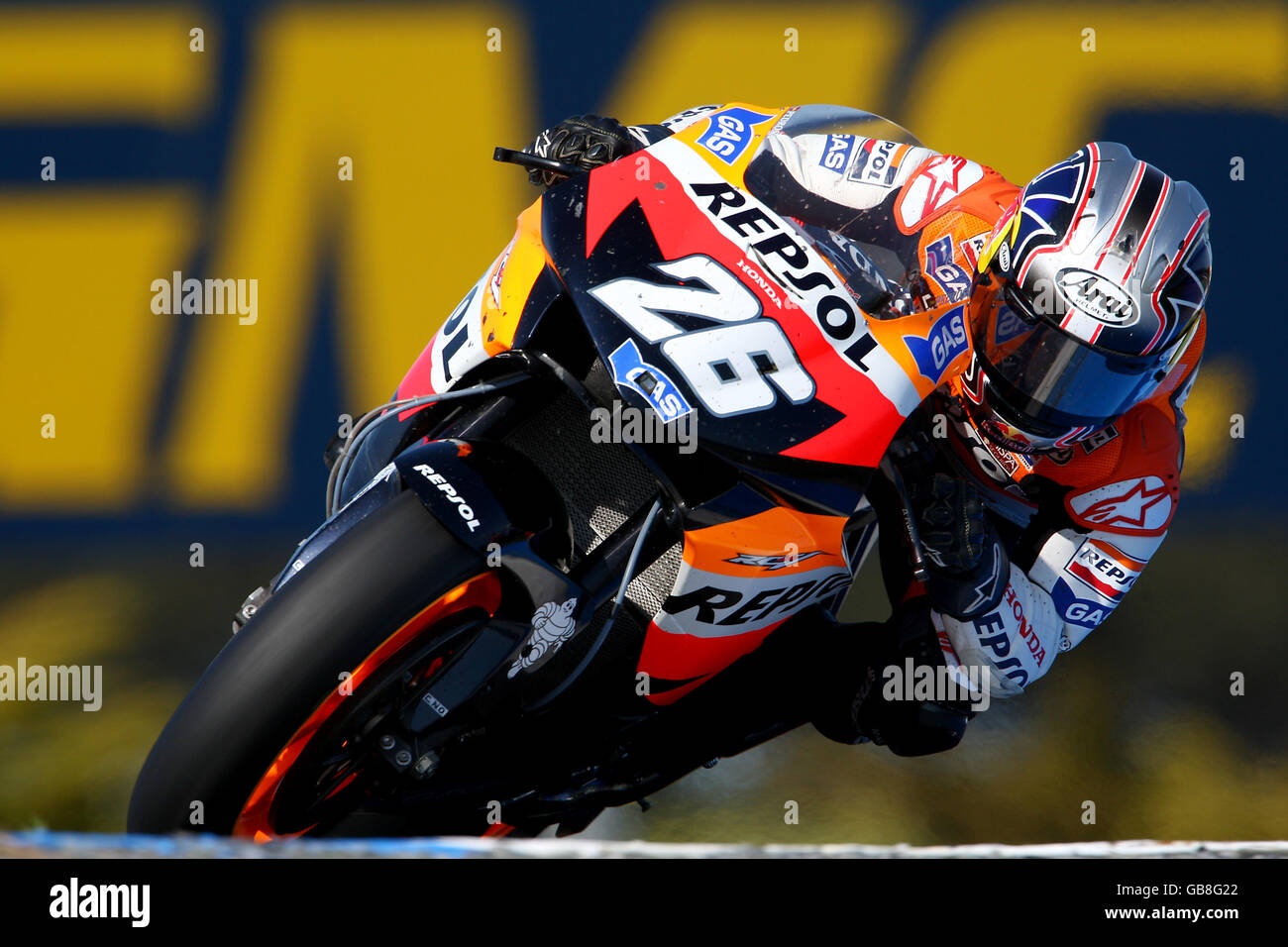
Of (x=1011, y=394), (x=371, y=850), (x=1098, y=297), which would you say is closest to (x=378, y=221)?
(x=1011, y=394)

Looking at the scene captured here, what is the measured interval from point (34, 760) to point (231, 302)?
171cm

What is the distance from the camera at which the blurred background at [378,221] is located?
4.09 meters

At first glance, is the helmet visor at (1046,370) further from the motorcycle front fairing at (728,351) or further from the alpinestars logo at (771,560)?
the alpinestars logo at (771,560)

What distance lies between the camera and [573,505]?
2516 millimetres

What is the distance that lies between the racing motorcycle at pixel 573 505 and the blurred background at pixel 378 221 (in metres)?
1.56

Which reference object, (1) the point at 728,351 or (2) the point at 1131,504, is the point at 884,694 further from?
(1) the point at 728,351

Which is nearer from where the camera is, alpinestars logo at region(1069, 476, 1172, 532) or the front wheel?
the front wheel

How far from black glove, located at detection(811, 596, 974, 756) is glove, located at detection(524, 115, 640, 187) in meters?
1.12

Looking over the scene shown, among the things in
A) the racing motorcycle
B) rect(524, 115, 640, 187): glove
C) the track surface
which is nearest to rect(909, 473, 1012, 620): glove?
the racing motorcycle

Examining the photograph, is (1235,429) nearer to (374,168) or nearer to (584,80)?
(584,80)

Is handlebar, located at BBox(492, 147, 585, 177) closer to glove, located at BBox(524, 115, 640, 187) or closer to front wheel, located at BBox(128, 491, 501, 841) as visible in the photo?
glove, located at BBox(524, 115, 640, 187)

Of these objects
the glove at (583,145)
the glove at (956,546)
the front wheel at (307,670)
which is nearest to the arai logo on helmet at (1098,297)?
Answer: the glove at (956,546)

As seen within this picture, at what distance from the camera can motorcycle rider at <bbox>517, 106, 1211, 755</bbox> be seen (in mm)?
2596

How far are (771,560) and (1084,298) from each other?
0.81 m
